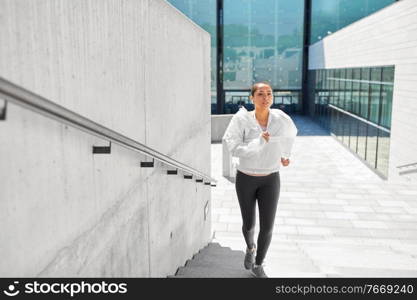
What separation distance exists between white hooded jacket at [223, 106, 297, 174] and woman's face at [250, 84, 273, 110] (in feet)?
0.41

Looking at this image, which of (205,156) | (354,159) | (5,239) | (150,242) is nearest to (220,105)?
(354,159)

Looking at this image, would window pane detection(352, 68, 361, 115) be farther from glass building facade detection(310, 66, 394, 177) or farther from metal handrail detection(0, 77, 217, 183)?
metal handrail detection(0, 77, 217, 183)

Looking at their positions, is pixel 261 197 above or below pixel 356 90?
below

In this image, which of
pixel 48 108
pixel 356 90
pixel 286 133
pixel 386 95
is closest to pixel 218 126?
pixel 356 90

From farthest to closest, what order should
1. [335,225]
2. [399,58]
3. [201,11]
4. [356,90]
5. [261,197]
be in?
[201,11] → [356,90] → [399,58] → [335,225] → [261,197]

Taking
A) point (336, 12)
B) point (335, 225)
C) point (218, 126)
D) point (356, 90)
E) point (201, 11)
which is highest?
point (201, 11)

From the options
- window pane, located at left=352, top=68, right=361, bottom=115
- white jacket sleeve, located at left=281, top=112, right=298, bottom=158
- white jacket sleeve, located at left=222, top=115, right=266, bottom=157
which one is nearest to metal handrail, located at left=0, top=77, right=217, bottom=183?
white jacket sleeve, located at left=222, top=115, right=266, bottom=157

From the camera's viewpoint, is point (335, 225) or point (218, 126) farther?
point (218, 126)

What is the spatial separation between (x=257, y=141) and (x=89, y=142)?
226 cm

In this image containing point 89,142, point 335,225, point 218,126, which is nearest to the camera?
point 89,142

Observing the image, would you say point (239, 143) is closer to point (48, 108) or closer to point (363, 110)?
point (48, 108)

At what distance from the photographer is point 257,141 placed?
4457 millimetres

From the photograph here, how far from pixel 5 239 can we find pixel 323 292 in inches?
83.0

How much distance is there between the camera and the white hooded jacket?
4.47 metres
